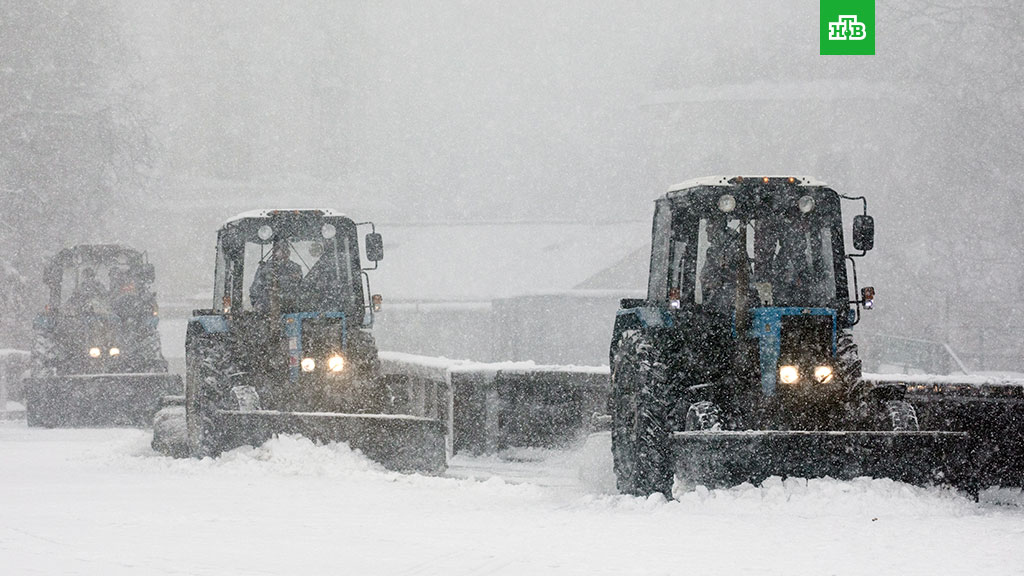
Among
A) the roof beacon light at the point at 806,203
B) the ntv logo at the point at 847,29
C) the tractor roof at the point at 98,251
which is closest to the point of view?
the roof beacon light at the point at 806,203

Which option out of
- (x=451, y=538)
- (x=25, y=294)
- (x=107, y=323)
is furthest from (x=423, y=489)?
(x=25, y=294)

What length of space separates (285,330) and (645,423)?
5.44 metres

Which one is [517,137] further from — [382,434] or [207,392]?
[382,434]

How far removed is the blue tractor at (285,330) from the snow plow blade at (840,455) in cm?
533

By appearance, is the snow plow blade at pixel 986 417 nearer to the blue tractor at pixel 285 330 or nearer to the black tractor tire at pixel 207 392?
the blue tractor at pixel 285 330

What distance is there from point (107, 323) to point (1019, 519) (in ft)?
52.2

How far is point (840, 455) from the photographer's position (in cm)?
1086

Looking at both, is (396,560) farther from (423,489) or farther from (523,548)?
(423,489)

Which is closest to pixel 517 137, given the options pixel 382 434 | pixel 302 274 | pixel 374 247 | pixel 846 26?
pixel 846 26

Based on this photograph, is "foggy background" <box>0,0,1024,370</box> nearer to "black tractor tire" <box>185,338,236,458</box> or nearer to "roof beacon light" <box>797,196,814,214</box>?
"black tractor tire" <box>185,338,236,458</box>

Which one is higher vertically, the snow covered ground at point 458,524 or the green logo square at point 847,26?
the green logo square at point 847,26

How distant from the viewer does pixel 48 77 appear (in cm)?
3678

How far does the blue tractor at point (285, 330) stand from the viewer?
51.6 feet

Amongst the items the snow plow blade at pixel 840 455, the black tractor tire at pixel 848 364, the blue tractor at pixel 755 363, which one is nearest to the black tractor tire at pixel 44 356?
the blue tractor at pixel 755 363
